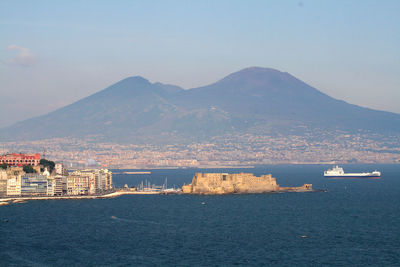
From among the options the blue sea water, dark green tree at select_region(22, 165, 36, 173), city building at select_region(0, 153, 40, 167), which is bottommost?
the blue sea water

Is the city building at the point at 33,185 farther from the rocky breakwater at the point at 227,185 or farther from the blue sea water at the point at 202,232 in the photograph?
the rocky breakwater at the point at 227,185

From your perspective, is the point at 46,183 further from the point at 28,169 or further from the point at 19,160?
the point at 19,160

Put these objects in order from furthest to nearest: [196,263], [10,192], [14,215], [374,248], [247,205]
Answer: [10,192]
[247,205]
[14,215]
[374,248]
[196,263]

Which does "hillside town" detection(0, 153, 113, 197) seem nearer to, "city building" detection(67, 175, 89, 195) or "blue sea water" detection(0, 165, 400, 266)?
"city building" detection(67, 175, 89, 195)

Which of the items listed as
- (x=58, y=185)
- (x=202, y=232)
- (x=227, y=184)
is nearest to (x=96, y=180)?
(x=58, y=185)

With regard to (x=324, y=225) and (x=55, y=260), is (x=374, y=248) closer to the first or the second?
(x=324, y=225)

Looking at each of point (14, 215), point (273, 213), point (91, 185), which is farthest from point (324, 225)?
point (91, 185)

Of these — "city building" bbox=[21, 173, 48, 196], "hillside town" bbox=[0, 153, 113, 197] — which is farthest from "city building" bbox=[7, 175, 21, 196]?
"city building" bbox=[21, 173, 48, 196]

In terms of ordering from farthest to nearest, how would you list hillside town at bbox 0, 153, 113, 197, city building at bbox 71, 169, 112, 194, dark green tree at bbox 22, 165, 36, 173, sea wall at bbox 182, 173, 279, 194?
dark green tree at bbox 22, 165, 36, 173
city building at bbox 71, 169, 112, 194
sea wall at bbox 182, 173, 279, 194
hillside town at bbox 0, 153, 113, 197

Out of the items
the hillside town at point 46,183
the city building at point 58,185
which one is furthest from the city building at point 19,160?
the city building at point 58,185
